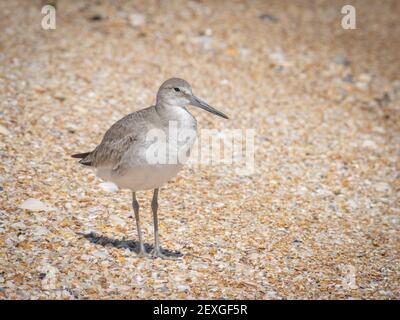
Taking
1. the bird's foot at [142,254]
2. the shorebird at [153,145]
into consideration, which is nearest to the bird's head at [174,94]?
the shorebird at [153,145]

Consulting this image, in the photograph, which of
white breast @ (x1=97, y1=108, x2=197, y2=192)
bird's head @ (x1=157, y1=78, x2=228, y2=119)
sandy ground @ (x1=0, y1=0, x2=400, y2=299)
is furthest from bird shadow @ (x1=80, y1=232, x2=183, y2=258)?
bird's head @ (x1=157, y1=78, x2=228, y2=119)

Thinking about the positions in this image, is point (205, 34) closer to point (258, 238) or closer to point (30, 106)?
point (30, 106)

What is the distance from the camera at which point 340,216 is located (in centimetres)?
708

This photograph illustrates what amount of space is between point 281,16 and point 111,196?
6400 millimetres

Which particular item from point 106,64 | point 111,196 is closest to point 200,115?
point 106,64

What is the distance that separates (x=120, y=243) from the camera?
5.98 meters

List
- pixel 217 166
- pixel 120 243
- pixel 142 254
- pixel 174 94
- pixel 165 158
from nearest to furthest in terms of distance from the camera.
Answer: pixel 165 158, pixel 174 94, pixel 142 254, pixel 120 243, pixel 217 166

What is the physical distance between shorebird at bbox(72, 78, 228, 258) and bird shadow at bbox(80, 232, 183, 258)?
0.14m

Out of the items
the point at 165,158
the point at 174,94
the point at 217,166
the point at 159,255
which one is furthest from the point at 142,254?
the point at 217,166

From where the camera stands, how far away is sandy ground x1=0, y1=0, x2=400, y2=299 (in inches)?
221

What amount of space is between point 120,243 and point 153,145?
1294 mm

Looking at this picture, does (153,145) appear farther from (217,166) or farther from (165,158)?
(217,166)

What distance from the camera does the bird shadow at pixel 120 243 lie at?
5.89m

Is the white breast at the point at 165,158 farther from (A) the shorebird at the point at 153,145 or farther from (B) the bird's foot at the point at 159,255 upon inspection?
(B) the bird's foot at the point at 159,255
